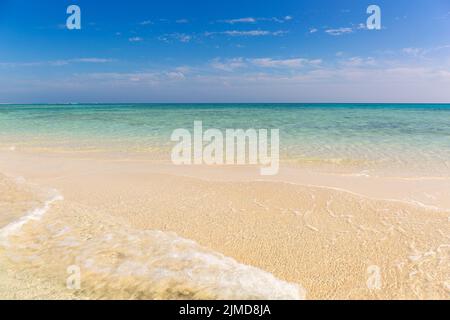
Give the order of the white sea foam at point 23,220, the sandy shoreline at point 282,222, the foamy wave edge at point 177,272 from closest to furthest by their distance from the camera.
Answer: the foamy wave edge at point 177,272, the sandy shoreline at point 282,222, the white sea foam at point 23,220

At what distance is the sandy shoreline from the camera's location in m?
3.26

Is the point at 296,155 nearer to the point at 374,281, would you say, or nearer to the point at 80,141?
the point at 374,281

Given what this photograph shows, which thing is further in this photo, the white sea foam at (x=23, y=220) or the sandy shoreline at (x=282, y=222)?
the white sea foam at (x=23, y=220)

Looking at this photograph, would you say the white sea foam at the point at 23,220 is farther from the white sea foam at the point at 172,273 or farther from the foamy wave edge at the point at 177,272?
the white sea foam at the point at 172,273

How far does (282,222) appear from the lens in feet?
15.4

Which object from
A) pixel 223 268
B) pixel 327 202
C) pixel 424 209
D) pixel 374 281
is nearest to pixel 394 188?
pixel 424 209

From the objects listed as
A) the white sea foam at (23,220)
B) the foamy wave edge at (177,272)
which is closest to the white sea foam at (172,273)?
the foamy wave edge at (177,272)

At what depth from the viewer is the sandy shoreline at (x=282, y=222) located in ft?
10.7

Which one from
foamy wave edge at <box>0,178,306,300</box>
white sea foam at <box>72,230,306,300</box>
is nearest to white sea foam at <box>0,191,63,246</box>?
foamy wave edge at <box>0,178,306,300</box>

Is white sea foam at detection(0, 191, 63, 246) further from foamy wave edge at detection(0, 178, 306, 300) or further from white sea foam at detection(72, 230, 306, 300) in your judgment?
white sea foam at detection(72, 230, 306, 300)

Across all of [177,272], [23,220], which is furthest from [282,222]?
[23,220]

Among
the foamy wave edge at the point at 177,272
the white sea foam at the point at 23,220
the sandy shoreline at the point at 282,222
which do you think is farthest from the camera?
the white sea foam at the point at 23,220
